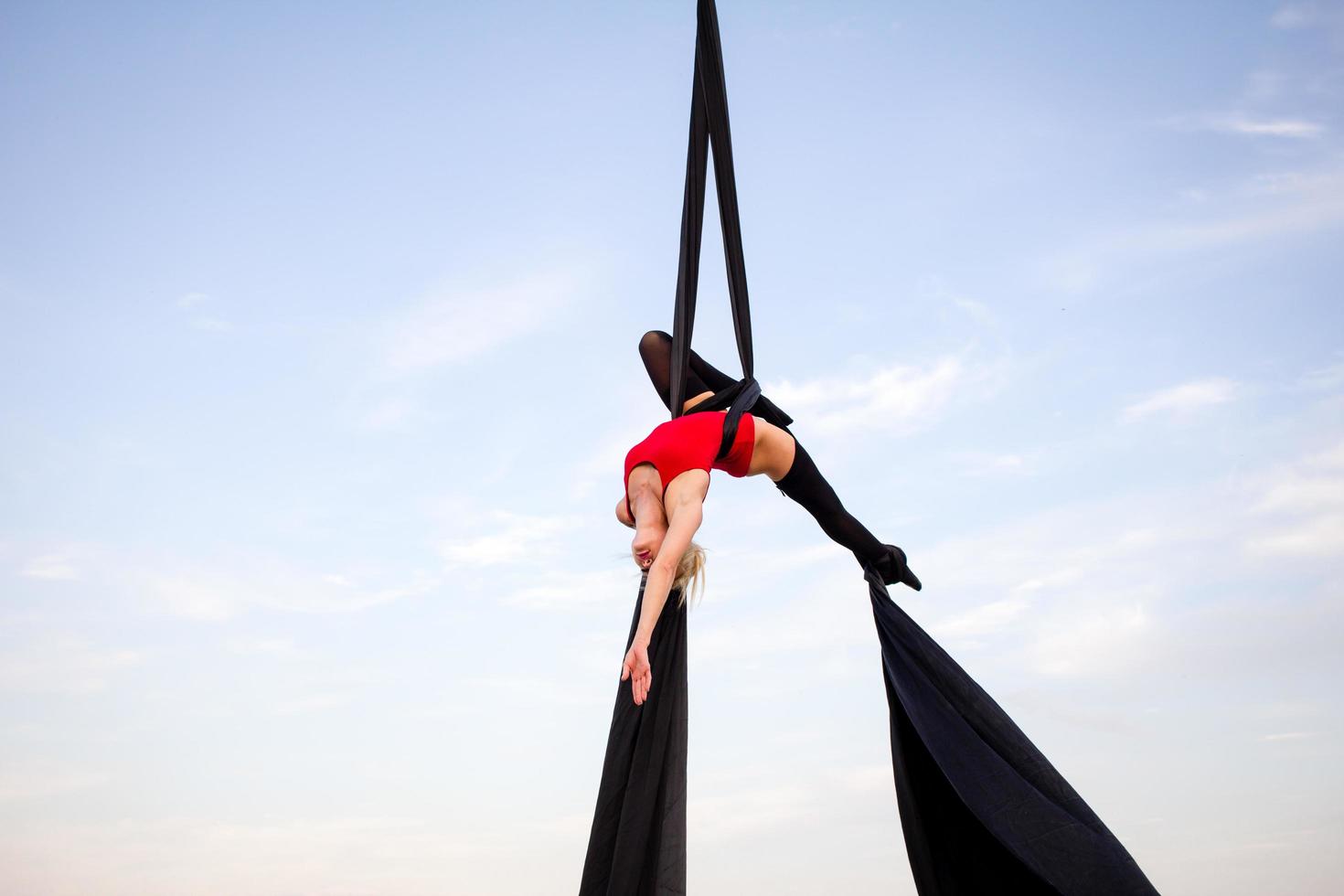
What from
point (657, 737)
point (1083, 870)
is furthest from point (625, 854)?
point (1083, 870)

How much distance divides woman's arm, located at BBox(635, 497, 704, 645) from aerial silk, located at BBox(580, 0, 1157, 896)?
0.36m

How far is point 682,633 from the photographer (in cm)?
516

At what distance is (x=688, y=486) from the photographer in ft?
16.3

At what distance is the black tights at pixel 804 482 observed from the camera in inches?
213

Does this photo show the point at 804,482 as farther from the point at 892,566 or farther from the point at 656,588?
the point at 656,588

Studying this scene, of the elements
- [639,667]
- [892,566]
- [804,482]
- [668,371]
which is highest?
[668,371]

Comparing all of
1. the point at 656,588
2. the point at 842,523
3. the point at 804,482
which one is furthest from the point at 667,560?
the point at 842,523

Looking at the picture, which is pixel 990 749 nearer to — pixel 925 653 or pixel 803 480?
pixel 925 653

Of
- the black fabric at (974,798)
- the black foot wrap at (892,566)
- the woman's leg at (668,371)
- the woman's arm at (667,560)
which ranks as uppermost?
the woman's leg at (668,371)

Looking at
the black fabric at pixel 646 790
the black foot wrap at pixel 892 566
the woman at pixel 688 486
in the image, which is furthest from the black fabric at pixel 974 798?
the black fabric at pixel 646 790

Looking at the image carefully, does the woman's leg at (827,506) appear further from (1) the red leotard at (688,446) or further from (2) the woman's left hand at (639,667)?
(2) the woman's left hand at (639,667)

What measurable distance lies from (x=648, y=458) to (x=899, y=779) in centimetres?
170

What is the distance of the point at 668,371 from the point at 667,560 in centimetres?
97

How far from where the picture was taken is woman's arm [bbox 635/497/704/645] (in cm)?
470
